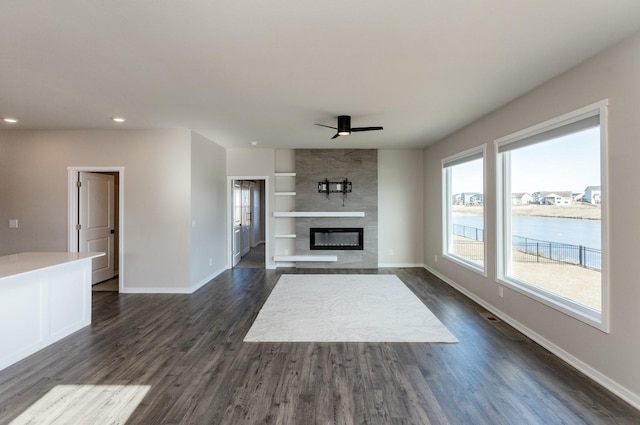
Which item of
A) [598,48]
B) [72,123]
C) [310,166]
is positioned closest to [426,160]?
[310,166]

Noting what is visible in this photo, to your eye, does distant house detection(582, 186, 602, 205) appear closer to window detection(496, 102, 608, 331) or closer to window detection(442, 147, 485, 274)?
window detection(496, 102, 608, 331)

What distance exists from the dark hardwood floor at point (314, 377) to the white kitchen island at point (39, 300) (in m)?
0.14

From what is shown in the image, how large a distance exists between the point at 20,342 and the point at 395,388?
3.35 meters

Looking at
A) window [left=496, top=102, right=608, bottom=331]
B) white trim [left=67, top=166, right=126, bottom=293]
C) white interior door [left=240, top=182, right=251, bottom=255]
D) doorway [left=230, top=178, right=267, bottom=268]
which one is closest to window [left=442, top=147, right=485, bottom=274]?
window [left=496, top=102, right=608, bottom=331]

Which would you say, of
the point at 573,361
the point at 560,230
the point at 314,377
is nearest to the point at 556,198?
the point at 560,230

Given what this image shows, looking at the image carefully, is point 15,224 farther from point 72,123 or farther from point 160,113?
point 160,113

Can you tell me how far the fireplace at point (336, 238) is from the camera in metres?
6.72

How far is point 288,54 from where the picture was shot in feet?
7.98

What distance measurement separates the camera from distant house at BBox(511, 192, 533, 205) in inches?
135

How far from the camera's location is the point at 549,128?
294 centimetres

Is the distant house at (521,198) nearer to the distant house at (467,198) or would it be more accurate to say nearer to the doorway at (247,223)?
the distant house at (467,198)

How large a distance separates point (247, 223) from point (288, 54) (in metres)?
7.10

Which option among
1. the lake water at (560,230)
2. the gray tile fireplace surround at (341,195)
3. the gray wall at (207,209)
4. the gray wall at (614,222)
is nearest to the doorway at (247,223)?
the gray wall at (207,209)

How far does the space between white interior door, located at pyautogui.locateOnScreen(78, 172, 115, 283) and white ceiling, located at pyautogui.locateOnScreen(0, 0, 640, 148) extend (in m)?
1.40
